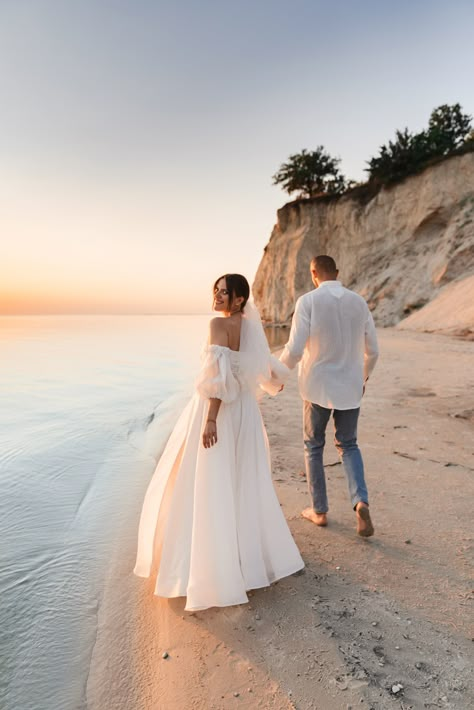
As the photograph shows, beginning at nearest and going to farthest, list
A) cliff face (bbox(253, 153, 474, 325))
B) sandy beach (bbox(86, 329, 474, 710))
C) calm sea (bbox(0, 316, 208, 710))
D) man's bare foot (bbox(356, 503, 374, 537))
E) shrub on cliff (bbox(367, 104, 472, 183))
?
1. sandy beach (bbox(86, 329, 474, 710))
2. calm sea (bbox(0, 316, 208, 710))
3. man's bare foot (bbox(356, 503, 374, 537))
4. cliff face (bbox(253, 153, 474, 325))
5. shrub on cliff (bbox(367, 104, 472, 183))

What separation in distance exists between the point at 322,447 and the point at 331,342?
83cm

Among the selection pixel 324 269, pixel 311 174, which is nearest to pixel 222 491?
pixel 324 269

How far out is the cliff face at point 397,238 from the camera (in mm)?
22656

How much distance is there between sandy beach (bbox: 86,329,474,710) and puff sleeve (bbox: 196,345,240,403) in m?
1.23

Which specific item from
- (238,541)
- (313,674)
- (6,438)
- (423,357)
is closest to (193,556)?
(238,541)

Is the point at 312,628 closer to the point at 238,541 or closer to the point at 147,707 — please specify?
the point at 238,541

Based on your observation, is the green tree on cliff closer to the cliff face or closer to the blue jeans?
the cliff face

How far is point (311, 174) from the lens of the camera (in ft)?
123

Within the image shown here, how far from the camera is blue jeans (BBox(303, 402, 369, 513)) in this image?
3.05 metres

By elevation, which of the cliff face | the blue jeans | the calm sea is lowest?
the calm sea

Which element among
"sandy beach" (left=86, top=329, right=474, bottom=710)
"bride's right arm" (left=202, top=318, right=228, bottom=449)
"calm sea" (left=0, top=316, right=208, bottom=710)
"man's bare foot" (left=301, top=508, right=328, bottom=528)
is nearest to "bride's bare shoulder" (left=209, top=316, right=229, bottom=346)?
"bride's right arm" (left=202, top=318, right=228, bottom=449)

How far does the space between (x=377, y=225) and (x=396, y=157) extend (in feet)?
14.9

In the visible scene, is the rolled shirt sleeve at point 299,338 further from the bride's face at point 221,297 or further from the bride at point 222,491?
the bride's face at point 221,297

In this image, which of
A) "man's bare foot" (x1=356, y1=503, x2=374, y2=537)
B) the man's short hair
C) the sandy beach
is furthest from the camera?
the man's short hair
